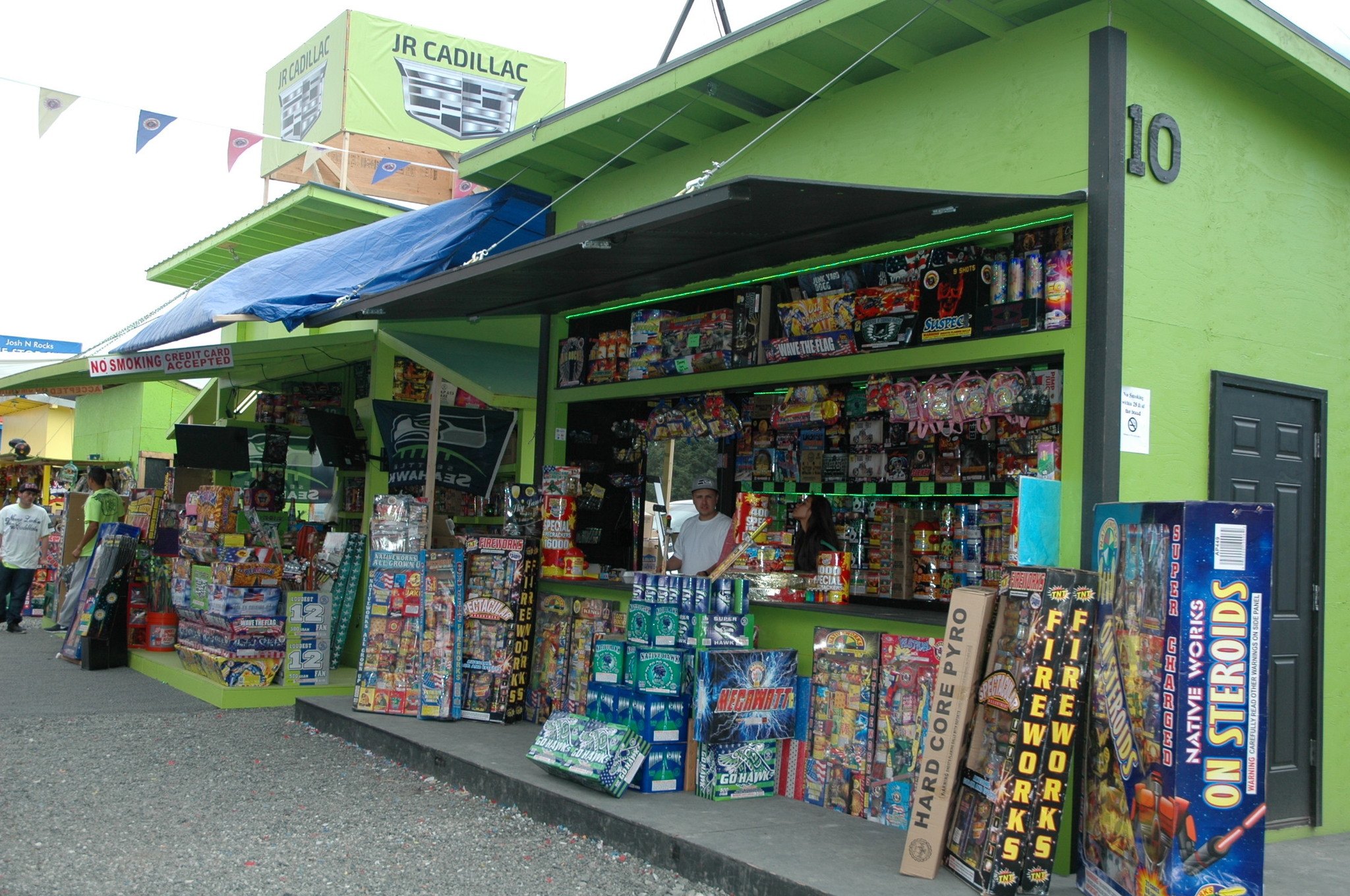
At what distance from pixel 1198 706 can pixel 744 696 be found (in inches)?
90.6

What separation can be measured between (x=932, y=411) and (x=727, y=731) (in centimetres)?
193

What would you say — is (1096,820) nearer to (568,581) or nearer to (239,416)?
(568,581)

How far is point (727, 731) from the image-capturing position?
221 inches

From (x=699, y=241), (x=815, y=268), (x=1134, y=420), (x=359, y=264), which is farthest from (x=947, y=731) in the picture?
(x=359, y=264)

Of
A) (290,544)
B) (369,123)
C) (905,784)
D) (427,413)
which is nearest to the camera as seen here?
(905,784)

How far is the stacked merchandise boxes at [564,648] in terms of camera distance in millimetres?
7066

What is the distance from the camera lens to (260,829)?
5.41 meters

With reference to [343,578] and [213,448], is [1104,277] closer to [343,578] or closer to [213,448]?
[343,578]

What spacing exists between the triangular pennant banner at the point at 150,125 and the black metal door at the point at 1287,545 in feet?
29.6

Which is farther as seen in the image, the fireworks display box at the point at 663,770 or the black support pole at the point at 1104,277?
the fireworks display box at the point at 663,770

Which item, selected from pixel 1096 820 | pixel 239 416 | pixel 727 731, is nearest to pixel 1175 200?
pixel 1096 820

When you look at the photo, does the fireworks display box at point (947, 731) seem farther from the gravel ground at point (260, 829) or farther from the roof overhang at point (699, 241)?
the roof overhang at point (699, 241)

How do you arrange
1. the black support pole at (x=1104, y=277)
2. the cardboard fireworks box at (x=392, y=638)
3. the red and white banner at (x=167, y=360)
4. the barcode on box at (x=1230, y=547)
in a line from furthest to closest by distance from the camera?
1. the red and white banner at (x=167, y=360)
2. the cardboard fireworks box at (x=392, y=638)
3. the black support pole at (x=1104, y=277)
4. the barcode on box at (x=1230, y=547)

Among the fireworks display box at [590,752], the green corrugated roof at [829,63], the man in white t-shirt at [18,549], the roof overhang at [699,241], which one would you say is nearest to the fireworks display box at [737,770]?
the fireworks display box at [590,752]
